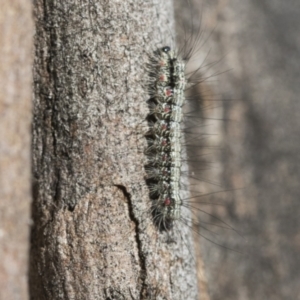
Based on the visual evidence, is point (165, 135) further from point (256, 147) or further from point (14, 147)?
point (14, 147)

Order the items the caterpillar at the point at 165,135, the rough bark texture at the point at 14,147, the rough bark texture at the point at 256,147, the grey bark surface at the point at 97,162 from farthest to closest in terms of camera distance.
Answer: the rough bark texture at the point at 14,147 < the rough bark texture at the point at 256,147 < the caterpillar at the point at 165,135 < the grey bark surface at the point at 97,162

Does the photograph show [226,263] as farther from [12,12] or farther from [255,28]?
[12,12]

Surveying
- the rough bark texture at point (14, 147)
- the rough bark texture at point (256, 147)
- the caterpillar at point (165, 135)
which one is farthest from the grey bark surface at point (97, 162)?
the rough bark texture at point (14, 147)

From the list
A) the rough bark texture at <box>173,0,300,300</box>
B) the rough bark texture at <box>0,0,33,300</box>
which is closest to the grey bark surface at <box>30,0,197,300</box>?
the rough bark texture at <box>173,0,300,300</box>

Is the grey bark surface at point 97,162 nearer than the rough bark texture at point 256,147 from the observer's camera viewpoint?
Yes

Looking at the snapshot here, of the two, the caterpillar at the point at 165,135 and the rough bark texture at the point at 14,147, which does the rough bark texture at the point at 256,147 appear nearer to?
the caterpillar at the point at 165,135

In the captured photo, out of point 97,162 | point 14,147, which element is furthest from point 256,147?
point 14,147

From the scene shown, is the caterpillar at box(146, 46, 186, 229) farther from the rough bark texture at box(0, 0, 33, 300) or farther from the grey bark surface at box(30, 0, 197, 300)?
the rough bark texture at box(0, 0, 33, 300)
